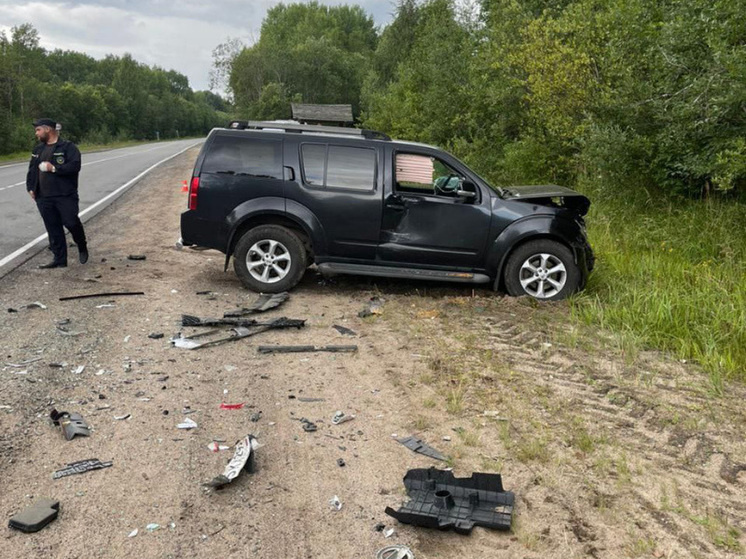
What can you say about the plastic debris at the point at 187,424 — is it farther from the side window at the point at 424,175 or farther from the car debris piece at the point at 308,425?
the side window at the point at 424,175

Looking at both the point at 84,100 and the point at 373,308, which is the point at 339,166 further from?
the point at 84,100

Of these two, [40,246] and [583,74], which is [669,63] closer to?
[583,74]

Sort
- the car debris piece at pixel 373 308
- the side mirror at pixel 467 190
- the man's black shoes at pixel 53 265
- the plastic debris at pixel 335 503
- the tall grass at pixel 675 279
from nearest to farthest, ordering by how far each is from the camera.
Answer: the plastic debris at pixel 335 503, the tall grass at pixel 675 279, the car debris piece at pixel 373 308, the side mirror at pixel 467 190, the man's black shoes at pixel 53 265

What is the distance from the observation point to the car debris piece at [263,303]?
7.10 meters

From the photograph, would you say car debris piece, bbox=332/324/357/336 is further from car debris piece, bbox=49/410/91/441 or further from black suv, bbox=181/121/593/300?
car debris piece, bbox=49/410/91/441

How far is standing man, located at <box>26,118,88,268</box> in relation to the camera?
28.9 ft

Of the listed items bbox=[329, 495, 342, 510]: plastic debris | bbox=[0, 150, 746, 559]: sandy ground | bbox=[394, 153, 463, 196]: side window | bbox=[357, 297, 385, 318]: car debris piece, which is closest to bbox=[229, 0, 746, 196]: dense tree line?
bbox=[394, 153, 463, 196]: side window

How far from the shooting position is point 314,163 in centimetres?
798

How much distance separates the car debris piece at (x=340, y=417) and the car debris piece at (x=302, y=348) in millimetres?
1385

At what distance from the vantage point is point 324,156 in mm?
8000

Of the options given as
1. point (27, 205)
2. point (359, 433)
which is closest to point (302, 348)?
point (359, 433)

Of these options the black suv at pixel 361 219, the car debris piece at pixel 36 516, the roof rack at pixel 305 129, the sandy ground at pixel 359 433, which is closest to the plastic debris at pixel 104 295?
the sandy ground at pixel 359 433

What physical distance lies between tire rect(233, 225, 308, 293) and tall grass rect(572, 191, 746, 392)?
11.1ft

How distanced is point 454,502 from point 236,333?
11.3 feet
